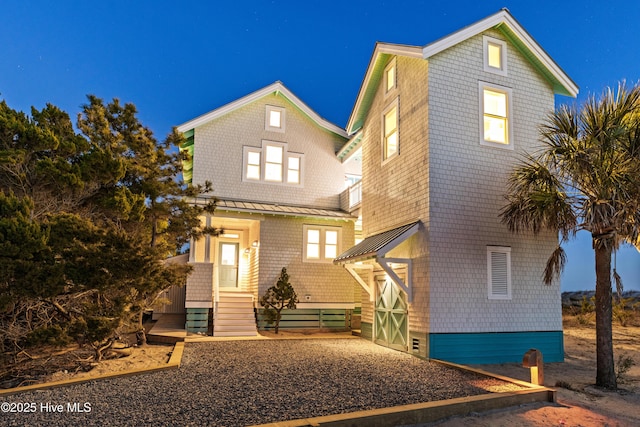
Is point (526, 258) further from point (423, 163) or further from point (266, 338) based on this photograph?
point (266, 338)

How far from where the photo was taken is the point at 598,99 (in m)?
9.04

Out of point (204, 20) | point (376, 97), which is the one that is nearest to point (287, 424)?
point (376, 97)

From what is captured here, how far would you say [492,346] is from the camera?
437 inches

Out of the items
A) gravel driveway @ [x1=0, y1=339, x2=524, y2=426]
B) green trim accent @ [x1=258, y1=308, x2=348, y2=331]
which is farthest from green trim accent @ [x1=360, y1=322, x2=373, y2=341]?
gravel driveway @ [x1=0, y1=339, x2=524, y2=426]

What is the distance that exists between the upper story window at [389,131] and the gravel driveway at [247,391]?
6059 millimetres

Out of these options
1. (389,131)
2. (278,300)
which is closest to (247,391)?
(278,300)

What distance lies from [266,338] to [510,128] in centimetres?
917

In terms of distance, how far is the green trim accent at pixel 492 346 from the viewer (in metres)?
10.7

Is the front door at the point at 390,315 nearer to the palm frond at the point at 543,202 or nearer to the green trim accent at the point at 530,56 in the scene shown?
the palm frond at the point at 543,202

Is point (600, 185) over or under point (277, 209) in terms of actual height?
under

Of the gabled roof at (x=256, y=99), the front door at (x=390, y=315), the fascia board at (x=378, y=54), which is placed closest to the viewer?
the fascia board at (x=378, y=54)

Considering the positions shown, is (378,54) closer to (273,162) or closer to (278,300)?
(273,162)

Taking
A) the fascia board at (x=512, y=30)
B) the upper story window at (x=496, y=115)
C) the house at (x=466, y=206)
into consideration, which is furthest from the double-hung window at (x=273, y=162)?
the upper story window at (x=496, y=115)

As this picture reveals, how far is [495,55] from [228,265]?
12.3m
